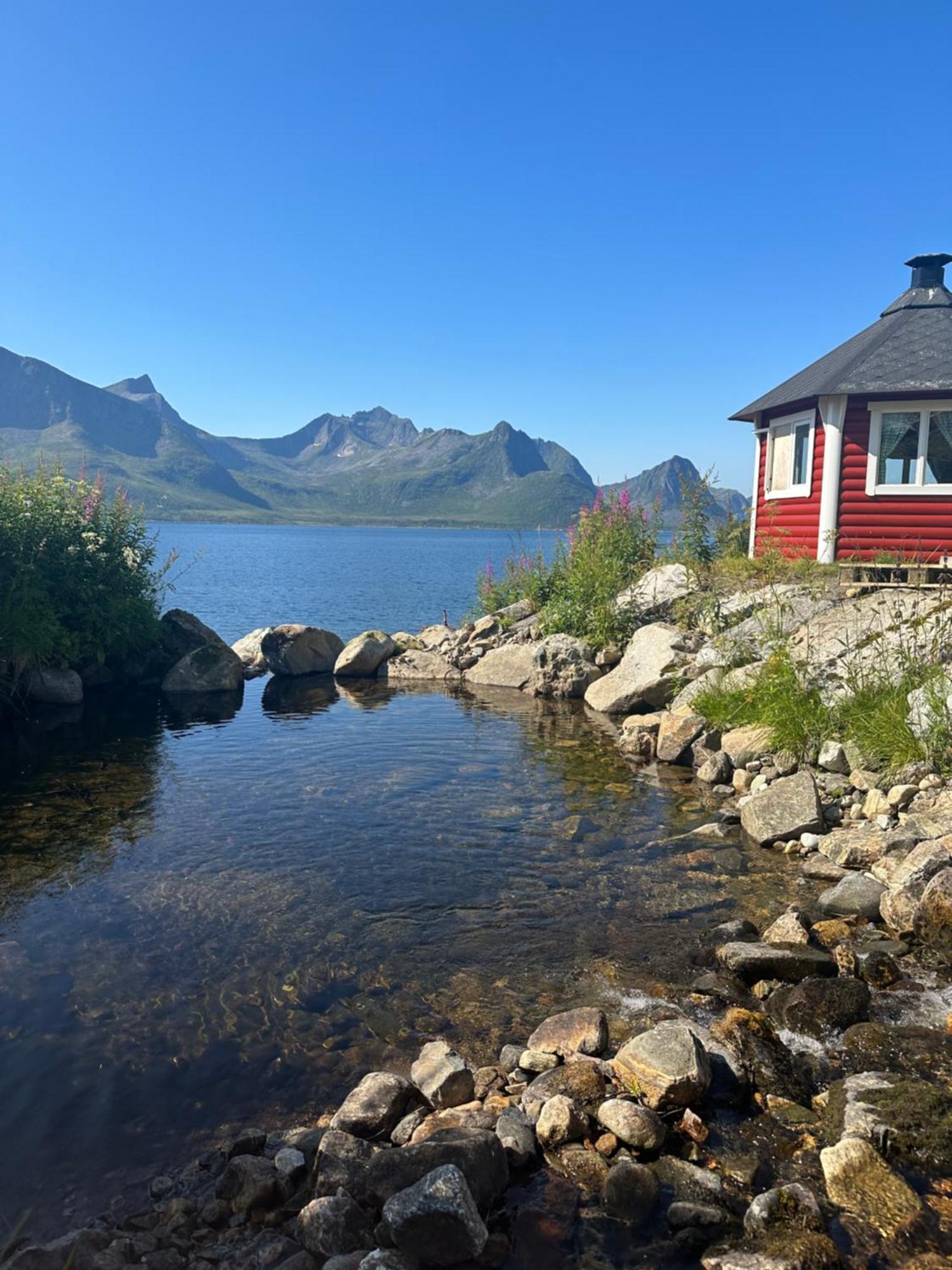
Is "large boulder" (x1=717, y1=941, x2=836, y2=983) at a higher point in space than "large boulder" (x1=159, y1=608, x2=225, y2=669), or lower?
lower

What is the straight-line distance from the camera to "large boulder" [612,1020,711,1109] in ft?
15.6

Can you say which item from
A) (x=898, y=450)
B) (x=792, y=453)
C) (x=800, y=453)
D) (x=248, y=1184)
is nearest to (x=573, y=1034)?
(x=248, y=1184)

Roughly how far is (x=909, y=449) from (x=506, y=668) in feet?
31.9

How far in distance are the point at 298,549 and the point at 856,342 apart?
9725 centimetres

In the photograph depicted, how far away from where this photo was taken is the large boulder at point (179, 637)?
66.6ft

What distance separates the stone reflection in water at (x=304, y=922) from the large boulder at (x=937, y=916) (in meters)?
1.31

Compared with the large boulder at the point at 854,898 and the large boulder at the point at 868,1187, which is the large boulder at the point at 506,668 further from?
the large boulder at the point at 868,1187

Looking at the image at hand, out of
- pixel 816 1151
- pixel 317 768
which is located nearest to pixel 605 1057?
pixel 816 1151

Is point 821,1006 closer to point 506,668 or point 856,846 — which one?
point 856,846

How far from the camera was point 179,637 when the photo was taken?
20578 millimetres

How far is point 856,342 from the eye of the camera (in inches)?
781

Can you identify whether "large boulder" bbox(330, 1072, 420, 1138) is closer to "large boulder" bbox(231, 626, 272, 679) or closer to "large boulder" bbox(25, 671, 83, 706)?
"large boulder" bbox(25, 671, 83, 706)

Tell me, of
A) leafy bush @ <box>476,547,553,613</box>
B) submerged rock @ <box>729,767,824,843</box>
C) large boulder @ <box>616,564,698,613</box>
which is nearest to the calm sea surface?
leafy bush @ <box>476,547,553,613</box>

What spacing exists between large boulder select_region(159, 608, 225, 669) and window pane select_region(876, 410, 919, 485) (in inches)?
602
